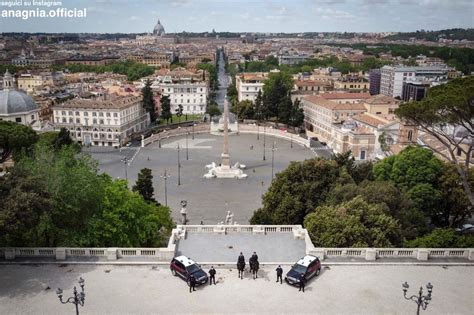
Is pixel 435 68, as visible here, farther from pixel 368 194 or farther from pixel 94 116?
pixel 368 194

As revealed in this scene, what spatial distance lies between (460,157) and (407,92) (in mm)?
66285

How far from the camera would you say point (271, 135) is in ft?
300

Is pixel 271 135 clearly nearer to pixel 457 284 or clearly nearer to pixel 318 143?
pixel 318 143

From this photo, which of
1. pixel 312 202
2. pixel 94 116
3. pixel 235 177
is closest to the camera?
pixel 312 202

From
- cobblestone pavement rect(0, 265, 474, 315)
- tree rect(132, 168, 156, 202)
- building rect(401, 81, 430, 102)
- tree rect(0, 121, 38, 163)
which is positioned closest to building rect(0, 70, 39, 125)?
tree rect(0, 121, 38, 163)

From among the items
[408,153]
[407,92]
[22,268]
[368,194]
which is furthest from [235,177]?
[407,92]

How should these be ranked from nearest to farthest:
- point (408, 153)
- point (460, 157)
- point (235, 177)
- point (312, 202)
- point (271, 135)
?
point (312, 202), point (408, 153), point (460, 157), point (235, 177), point (271, 135)

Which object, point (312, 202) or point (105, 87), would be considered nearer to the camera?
point (312, 202)

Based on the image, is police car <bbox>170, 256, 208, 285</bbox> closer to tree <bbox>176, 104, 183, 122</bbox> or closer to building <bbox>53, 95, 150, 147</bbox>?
building <bbox>53, 95, 150, 147</bbox>

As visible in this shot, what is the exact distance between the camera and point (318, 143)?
85250 mm

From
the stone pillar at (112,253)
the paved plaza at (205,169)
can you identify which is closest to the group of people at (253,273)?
the stone pillar at (112,253)

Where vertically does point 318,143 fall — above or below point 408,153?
below

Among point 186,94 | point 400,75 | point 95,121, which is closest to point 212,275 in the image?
point 95,121

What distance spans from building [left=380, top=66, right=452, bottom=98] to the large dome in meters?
88.3
